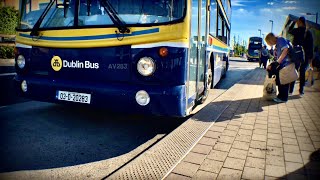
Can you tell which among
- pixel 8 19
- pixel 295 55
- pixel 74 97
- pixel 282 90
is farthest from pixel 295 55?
pixel 8 19

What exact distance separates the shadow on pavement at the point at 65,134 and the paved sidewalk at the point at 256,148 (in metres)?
0.96

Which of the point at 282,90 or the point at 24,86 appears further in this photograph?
the point at 282,90

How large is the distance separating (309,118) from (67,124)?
14.3 feet

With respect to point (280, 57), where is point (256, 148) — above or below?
below

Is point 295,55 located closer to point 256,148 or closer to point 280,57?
point 280,57

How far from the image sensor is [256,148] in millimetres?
3184

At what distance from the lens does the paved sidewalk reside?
2.54m

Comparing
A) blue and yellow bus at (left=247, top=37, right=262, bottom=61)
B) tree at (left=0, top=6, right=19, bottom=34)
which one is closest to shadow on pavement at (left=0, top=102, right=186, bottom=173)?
tree at (left=0, top=6, right=19, bottom=34)

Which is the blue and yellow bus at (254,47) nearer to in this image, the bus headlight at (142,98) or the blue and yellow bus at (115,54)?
the blue and yellow bus at (115,54)

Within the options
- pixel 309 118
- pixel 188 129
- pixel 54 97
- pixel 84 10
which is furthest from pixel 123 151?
pixel 309 118

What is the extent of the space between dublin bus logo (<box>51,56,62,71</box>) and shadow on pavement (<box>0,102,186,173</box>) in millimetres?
930

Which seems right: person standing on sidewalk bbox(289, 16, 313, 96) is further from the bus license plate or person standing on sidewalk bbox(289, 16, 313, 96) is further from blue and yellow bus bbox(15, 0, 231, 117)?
the bus license plate

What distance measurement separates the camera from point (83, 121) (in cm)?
440

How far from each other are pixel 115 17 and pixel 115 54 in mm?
487
